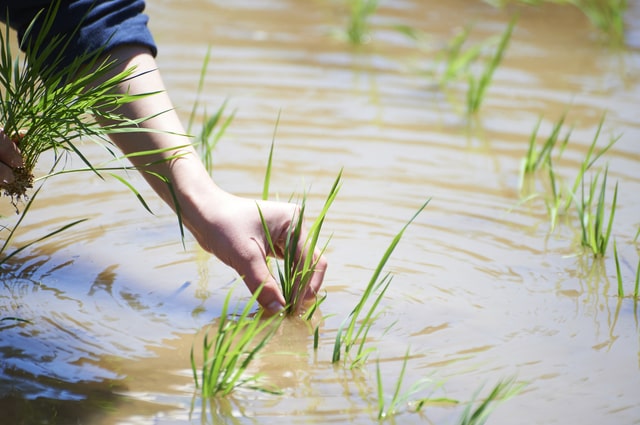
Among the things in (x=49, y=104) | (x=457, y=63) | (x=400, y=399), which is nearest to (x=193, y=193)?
(x=49, y=104)

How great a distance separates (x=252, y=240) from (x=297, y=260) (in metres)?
0.13

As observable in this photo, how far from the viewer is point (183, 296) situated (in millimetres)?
2211

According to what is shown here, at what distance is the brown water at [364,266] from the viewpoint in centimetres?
181

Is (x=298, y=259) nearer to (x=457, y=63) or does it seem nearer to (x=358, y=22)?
(x=457, y=63)

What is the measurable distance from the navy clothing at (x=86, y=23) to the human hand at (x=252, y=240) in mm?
407

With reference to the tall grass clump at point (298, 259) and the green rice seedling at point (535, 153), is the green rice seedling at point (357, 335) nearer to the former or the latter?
the tall grass clump at point (298, 259)

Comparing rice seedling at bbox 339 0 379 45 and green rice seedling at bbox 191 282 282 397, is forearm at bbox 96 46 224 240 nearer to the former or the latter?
green rice seedling at bbox 191 282 282 397

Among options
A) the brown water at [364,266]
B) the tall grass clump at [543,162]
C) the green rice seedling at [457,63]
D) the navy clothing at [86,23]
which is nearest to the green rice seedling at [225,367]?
the brown water at [364,266]

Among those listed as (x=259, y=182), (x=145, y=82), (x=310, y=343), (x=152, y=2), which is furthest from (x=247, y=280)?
(x=152, y=2)

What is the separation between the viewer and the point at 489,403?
1.78 meters

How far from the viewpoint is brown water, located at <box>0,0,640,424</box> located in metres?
1.81

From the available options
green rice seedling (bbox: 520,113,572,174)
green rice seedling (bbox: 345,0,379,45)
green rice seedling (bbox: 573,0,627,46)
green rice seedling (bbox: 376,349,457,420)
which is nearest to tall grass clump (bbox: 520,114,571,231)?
green rice seedling (bbox: 520,113,572,174)

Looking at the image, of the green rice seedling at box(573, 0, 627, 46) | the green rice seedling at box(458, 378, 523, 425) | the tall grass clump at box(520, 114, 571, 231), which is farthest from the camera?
the green rice seedling at box(573, 0, 627, 46)

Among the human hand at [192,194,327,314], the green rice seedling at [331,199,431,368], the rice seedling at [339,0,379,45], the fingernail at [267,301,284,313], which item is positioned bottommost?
the green rice seedling at [331,199,431,368]
